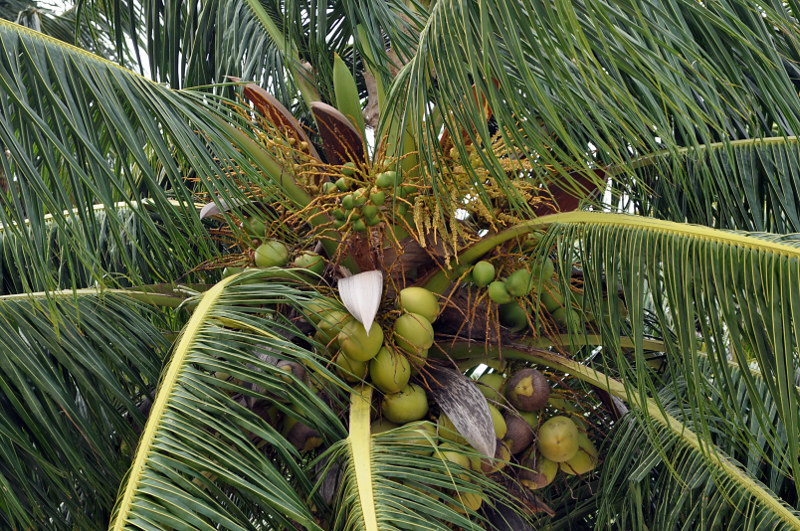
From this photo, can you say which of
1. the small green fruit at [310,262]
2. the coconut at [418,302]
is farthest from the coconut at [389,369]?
the small green fruit at [310,262]

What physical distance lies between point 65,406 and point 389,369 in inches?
26.2

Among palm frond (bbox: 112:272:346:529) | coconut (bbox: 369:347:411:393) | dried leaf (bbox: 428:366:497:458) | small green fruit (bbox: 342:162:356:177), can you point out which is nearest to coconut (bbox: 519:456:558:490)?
dried leaf (bbox: 428:366:497:458)

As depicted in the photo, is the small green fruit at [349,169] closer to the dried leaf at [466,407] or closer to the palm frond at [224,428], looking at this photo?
the palm frond at [224,428]

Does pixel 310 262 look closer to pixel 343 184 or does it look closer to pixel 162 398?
pixel 343 184

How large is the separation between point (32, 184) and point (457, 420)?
0.91m

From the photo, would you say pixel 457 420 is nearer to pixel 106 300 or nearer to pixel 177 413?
pixel 177 413

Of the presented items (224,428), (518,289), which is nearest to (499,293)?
(518,289)

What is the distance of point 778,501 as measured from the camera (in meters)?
1.56

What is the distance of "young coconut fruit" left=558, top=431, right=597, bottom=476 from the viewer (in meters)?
1.80

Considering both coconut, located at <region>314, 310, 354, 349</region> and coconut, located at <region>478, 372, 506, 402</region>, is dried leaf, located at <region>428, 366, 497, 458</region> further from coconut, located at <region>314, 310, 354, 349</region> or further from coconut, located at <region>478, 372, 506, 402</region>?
coconut, located at <region>314, 310, 354, 349</region>

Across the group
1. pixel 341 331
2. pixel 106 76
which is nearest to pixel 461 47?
pixel 341 331

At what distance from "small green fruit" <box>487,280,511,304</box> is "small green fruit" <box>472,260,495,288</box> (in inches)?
0.8

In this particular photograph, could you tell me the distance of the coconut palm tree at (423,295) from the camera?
125 centimetres

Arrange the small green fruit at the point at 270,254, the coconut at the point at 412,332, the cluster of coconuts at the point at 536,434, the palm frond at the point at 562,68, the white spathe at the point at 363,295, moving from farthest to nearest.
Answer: the small green fruit at the point at 270,254 → the cluster of coconuts at the point at 536,434 → the coconut at the point at 412,332 → the white spathe at the point at 363,295 → the palm frond at the point at 562,68
